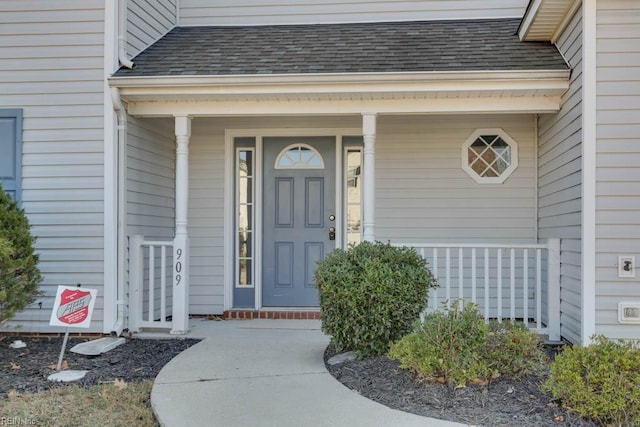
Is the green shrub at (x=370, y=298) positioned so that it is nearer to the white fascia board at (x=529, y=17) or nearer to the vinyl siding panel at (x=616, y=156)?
the vinyl siding panel at (x=616, y=156)

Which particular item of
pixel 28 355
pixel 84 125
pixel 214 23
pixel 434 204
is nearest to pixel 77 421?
pixel 28 355

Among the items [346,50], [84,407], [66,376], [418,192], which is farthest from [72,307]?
[418,192]

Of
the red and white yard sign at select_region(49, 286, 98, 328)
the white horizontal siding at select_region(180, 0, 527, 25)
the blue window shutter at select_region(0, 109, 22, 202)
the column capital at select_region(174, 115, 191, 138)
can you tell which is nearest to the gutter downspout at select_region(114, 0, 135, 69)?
the column capital at select_region(174, 115, 191, 138)

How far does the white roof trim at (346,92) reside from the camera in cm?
452

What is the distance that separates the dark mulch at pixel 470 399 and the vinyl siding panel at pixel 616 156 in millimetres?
1211

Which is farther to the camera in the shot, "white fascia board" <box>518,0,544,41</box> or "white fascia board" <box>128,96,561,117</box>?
"white fascia board" <box>128,96,561,117</box>

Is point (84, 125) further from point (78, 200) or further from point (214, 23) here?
point (214, 23)

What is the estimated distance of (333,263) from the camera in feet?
12.8

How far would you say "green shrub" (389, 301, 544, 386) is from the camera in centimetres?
300

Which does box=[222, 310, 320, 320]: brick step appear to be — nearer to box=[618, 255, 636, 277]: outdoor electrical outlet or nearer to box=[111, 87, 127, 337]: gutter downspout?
box=[111, 87, 127, 337]: gutter downspout

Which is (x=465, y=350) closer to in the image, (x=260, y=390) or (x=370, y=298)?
(x=370, y=298)

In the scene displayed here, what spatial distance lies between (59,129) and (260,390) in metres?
3.35

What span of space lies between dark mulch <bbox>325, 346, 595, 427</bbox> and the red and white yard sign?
2112mm

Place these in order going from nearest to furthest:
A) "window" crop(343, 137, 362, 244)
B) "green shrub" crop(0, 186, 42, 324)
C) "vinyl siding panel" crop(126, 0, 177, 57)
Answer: "green shrub" crop(0, 186, 42, 324)
"vinyl siding panel" crop(126, 0, 177, 57)
"window" crop(343, 137, 362, 244)
